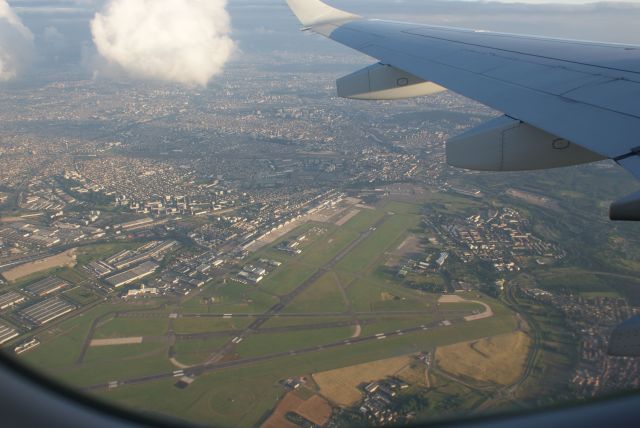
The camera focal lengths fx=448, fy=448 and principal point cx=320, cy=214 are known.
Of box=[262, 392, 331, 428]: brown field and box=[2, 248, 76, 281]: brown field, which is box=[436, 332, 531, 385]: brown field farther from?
box=[2, 248, 76, 281]: brown field

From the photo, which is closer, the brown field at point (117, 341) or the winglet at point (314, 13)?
the brown field at point (117, 341)

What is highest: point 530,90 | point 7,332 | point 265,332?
→ point 530,90

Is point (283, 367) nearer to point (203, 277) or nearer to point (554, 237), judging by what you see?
point (203, 277)

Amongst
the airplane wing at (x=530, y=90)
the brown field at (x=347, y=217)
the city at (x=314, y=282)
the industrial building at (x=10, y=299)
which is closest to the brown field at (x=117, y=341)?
the city at (x=314, y=282)

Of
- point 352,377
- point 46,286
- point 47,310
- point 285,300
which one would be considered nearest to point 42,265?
point 46,286

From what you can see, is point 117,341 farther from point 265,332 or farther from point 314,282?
point 314,282

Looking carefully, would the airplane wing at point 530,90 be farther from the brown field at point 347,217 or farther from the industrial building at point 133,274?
the brown field at point 347,217

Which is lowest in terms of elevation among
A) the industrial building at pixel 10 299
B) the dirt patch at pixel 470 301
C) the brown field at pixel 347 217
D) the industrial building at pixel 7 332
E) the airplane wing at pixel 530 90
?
the brown field at pixel 347 217
